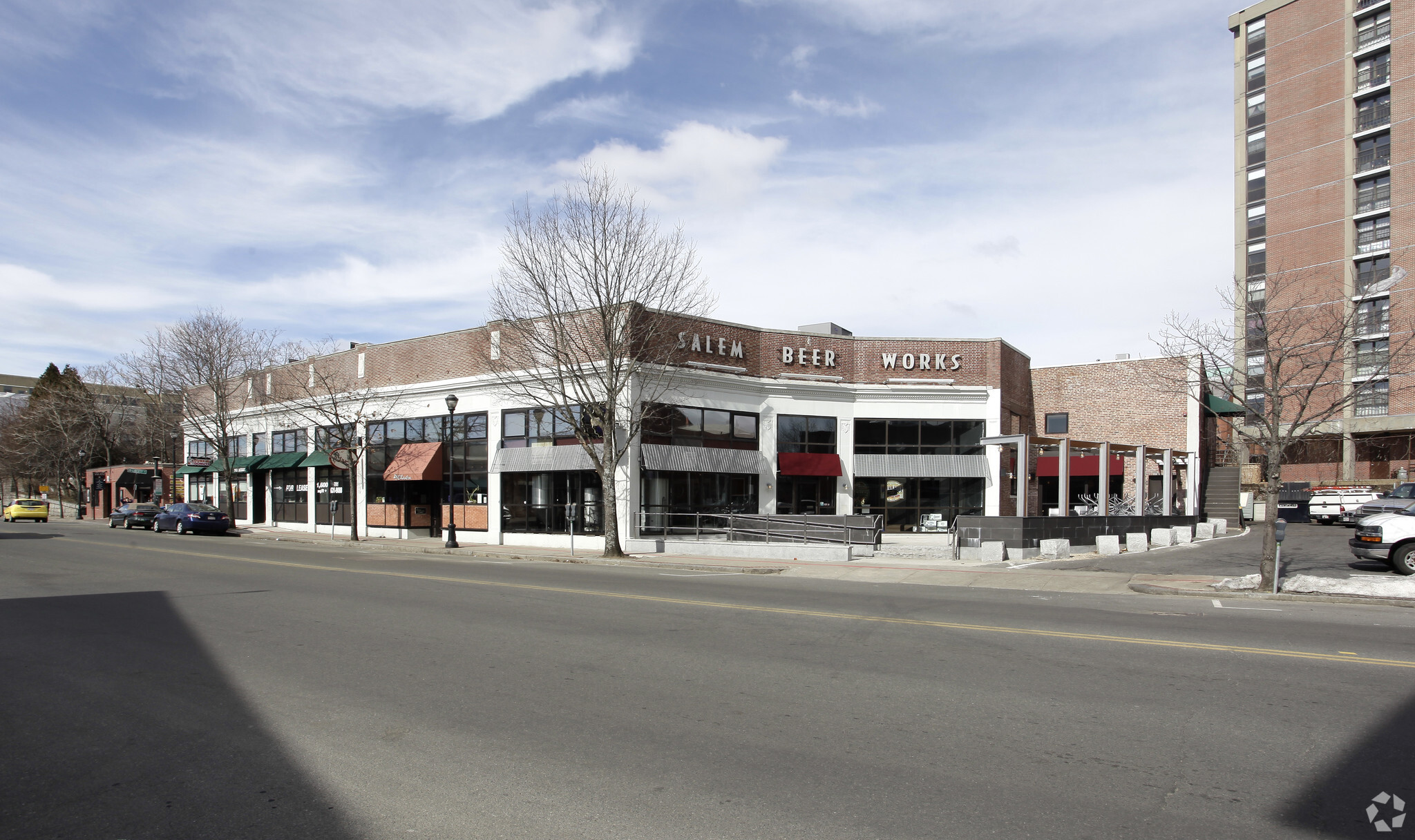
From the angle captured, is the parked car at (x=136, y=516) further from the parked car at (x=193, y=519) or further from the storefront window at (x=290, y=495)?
the storefront window at (x=290, y=495)

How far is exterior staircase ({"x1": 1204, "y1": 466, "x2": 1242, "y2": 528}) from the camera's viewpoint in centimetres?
4144

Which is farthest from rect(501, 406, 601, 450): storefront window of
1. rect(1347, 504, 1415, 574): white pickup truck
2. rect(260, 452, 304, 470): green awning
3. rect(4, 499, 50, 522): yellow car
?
rect(4, 499, 50, 522): yellow car

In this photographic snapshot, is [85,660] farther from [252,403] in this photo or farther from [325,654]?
[252,403]

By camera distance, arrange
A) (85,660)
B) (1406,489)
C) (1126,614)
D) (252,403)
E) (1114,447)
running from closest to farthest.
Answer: (85,660) < (1126,614) < (1406,489) < (1114,447) < (252,403)

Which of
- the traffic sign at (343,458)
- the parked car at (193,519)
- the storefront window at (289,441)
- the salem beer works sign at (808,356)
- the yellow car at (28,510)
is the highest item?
the salem beer works sign at (808,356)

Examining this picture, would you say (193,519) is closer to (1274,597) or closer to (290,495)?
(290,495)

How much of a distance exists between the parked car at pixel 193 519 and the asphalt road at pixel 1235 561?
3430cm

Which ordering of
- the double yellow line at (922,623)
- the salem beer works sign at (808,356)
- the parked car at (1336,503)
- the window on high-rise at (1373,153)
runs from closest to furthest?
the double yellow line at (922,623)
the salem beer works sign at (808,356)
the parked car at (1336,503)
the window on high-rise at (1373,153)

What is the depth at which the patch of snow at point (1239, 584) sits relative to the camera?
15391 mm

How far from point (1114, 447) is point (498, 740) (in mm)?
32758

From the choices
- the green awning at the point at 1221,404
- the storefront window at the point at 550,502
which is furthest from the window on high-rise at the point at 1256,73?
the storefront window at the point at 550,502

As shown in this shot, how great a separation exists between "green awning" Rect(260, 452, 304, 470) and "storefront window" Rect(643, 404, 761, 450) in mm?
21256

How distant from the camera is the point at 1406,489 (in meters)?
28.3

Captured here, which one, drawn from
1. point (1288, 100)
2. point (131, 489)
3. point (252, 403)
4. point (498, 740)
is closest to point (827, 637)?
point (498, 740)
